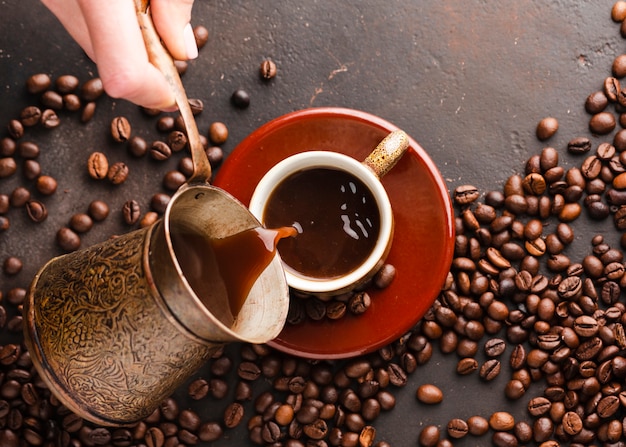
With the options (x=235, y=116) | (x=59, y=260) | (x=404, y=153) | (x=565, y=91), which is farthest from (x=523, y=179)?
(x=59, y=260)

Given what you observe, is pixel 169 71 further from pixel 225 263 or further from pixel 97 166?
pixel 97 166

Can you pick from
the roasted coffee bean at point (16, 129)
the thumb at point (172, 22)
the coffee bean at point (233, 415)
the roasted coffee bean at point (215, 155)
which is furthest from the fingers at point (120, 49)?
the coffee bean at point (233, 415)

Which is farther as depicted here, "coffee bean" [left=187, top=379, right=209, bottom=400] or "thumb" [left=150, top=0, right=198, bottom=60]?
"coffee bean" [left=187, top=379, right=209, bottom=400]

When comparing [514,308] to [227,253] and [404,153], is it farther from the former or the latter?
[227,253]

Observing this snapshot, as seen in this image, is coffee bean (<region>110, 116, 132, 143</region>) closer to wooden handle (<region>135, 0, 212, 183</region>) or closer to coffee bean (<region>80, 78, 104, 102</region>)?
coffee bean (<region>80, 78, 104, 102</region>)

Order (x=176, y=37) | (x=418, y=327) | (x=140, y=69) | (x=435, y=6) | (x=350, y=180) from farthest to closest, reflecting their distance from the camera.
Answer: (x=435, y=6), (x=418, y=327), (x=350, y=180), (x=176, y=37), (x=140, y=69)

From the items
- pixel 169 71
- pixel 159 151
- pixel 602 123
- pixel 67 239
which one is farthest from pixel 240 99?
pixel 602 123

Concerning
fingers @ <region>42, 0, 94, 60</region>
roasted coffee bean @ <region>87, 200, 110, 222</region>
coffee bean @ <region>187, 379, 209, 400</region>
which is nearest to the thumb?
fingers @ <region>42, 0, 94, 60</region>
